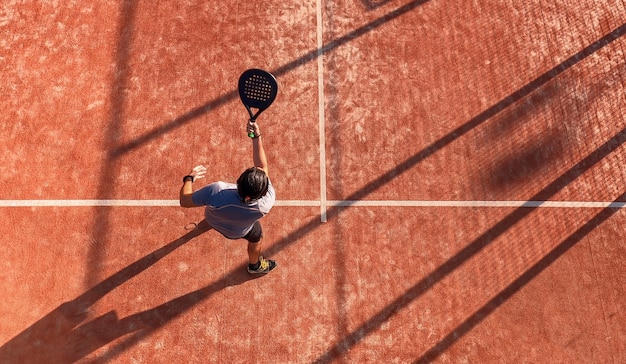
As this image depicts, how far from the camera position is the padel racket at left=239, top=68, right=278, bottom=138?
445 cm

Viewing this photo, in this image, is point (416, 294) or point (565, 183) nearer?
point (416, 294)

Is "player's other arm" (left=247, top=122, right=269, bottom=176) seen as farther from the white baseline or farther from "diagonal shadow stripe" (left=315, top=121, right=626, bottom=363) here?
"diagonal shadow stripe" (left=315, top=121, right=626, bottom=363)

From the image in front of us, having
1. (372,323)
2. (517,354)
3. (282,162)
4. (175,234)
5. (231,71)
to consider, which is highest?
(231,71)

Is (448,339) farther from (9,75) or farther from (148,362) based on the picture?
(9,75)

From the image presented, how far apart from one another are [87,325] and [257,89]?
303 centimetres

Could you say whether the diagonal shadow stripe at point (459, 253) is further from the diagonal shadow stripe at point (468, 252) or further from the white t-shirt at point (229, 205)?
the white t-shirt at point (229, 205)

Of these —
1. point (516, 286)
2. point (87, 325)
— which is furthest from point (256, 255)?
point (516, 286)

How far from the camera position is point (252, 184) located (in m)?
3.24

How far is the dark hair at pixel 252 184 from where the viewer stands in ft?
10.6

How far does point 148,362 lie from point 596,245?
206 inches

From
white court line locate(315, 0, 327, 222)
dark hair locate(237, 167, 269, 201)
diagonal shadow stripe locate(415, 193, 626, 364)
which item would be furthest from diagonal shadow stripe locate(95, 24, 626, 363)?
dark hair locate(237, 167, 269, 201)

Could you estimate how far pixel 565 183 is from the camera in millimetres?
5539

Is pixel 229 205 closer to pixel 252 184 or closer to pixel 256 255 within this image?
pixel 252 184

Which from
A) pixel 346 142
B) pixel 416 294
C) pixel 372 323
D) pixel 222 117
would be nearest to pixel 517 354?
pixel 416 294
